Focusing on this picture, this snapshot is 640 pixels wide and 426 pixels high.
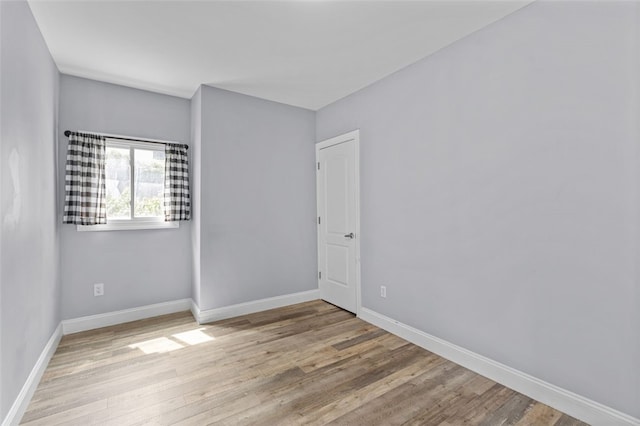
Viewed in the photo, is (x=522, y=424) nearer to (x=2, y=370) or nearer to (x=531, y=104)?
(x=531, y=104)

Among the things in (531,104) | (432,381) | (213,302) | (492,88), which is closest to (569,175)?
(531,104)

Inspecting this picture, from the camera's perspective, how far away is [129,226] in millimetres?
3348

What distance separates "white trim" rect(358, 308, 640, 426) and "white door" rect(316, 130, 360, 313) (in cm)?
87

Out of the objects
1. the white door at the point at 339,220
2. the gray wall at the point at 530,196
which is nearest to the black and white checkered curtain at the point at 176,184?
the white door at the point at 339,220

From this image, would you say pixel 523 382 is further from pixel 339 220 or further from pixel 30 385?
pixel 30 385

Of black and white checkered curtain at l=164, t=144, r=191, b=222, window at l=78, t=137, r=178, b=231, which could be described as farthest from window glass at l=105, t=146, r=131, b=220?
black and white checkered curtain at l=164, t=144, r=191, b=222

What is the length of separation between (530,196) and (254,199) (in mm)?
2841

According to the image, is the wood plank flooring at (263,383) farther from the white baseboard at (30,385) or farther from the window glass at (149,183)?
the window glass at (149,183)

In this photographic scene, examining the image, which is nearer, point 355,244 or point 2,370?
point 2,370

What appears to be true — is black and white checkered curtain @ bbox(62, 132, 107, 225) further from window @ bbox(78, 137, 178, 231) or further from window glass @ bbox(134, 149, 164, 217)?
window glass @ bbox(134, 149, 164, 217)

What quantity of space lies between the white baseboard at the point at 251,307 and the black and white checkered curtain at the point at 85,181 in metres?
1.48

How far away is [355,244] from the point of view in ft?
11.5

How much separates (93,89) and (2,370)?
280 cm

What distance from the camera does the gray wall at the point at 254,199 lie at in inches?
134
